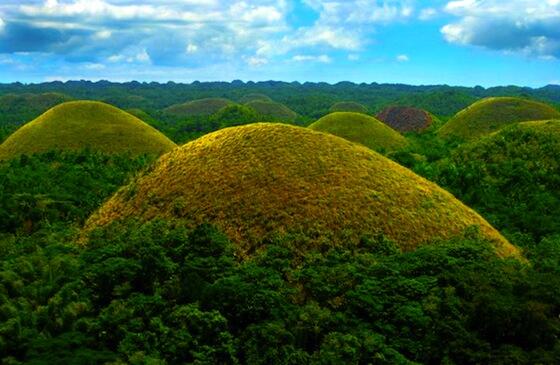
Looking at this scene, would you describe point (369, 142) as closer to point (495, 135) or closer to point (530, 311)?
point (495, 135)

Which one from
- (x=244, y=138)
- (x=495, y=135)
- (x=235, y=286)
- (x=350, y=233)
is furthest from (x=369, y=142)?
(x=235, y=286)

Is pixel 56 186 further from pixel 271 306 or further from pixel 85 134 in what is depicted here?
pixel 85 134

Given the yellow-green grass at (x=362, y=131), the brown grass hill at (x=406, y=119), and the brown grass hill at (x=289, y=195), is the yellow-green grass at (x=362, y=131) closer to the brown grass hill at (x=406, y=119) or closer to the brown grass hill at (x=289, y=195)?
the brown grass hill at (x=406, y=119)

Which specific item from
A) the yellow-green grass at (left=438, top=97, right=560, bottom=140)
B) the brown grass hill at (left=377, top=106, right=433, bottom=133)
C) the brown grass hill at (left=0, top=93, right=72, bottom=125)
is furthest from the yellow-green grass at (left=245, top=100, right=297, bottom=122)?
the yellow-green grass at (left=438, top=97, right=560, bottom=140)

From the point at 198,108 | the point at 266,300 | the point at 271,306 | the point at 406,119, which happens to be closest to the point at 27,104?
the point at 198,108

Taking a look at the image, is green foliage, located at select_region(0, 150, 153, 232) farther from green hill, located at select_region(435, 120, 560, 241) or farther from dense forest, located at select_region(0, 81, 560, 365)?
green hill, located at select_region(435, 120, 560, 241)

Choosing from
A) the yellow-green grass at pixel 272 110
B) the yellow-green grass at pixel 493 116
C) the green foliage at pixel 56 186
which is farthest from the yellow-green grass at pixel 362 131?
the yellow-green grass at pixel 272 110

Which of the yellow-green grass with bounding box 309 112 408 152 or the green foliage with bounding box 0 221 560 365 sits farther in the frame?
the yellow-green grass with bounding box 309 112 408 152
